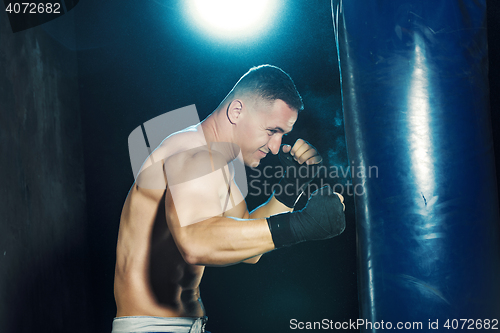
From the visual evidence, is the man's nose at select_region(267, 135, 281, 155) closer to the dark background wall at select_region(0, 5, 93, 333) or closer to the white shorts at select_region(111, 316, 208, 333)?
the white shorts at select_region(111, 316, 208, 333)

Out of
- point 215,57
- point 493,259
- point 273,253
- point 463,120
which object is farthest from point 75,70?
point 493,259

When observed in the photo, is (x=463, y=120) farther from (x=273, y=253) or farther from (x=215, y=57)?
(x=215, y=57)

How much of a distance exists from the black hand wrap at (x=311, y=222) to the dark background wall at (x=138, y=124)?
976 mm

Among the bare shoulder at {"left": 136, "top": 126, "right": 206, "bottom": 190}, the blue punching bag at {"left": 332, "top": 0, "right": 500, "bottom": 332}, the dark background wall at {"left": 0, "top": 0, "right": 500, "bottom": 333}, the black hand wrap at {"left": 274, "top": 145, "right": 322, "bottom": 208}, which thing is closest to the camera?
the blue punching bag at {"left": 332, "top": 0, "right": 500, "bottom": 332}

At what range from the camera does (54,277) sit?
1.96 meters

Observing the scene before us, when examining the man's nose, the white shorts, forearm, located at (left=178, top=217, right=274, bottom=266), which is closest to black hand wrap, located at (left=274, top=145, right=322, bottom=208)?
the man's nose

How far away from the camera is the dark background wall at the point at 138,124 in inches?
81.9

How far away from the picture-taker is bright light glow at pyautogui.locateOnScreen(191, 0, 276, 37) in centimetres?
223

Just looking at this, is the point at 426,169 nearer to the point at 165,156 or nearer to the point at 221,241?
the point at 221,241

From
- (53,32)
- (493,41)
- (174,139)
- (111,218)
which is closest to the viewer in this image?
(174,139)

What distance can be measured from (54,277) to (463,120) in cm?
207

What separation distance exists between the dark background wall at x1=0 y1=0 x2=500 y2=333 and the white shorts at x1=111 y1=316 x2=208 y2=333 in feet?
2.73

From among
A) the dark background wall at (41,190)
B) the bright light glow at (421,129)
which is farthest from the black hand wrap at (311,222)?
the dark background wall at (41,190)

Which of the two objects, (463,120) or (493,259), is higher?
(463,120)
